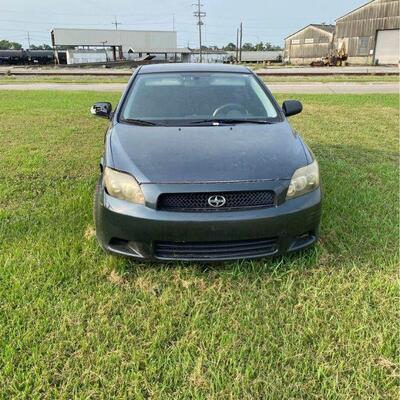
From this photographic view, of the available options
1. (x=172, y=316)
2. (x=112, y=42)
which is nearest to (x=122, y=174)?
(x=172, y=316)

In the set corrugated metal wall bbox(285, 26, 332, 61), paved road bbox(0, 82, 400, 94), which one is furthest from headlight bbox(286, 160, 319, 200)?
corrugated metal wall bbox(285, 26, 332, 61)

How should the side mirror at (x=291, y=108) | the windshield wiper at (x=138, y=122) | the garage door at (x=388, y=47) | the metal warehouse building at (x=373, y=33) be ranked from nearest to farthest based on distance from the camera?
the windshield wiper at (x=138, y=122) < the side mirror at (x=291, y=108) < the garage door at (x=388, y=47) < the metal warehouse building at (x=373, y=33)

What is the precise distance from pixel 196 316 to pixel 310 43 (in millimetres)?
55850

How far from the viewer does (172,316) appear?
7.69 feet

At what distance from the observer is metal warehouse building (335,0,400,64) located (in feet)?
129

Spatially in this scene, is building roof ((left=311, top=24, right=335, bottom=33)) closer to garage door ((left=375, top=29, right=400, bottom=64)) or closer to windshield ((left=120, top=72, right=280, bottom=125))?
garage door ((left=375, top=29, right=400, bottom=64))

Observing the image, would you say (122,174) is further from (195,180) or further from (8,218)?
(8,218)

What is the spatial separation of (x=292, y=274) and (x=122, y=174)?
1404mm

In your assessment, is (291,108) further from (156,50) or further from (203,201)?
(156,50)

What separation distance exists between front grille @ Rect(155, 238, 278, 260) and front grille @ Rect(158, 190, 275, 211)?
0.24m

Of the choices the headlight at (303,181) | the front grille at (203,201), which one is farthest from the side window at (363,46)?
the front grille at (203,201)

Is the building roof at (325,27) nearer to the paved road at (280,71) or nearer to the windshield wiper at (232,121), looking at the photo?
the paved road at (280,71)

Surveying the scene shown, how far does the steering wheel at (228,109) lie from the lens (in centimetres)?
352

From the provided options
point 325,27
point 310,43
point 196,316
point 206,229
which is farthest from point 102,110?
point 310,43
